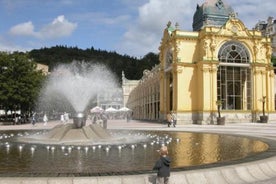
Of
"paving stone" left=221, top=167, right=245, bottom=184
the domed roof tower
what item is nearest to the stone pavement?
"paving stone" left=221, top=167, right=245, bottom=184

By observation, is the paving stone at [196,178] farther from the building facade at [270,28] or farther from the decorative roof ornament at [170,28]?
the building facade at [270,28]

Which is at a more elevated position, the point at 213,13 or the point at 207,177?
the point at 213,13

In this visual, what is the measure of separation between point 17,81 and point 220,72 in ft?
98.1

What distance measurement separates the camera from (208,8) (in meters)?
56.3

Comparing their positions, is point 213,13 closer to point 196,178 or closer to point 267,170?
point 267,170

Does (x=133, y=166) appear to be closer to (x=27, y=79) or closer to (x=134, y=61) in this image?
(x=27, y=79)

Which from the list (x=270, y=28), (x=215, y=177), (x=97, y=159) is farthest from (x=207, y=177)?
(x=270, y=28)

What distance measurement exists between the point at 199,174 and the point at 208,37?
42.9m

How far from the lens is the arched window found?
51812mm

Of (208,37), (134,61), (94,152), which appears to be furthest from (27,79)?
(134,61)

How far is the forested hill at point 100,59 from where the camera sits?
14600cm

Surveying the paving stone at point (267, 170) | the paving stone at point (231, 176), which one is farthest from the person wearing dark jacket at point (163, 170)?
the paving stone at point (267, 170)

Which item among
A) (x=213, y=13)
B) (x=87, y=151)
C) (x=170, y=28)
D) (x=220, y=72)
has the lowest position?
(x=87, y=151)

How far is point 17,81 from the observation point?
55750mm
